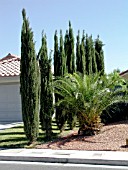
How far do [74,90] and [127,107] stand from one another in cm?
499

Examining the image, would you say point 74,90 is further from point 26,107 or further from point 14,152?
point 14,152

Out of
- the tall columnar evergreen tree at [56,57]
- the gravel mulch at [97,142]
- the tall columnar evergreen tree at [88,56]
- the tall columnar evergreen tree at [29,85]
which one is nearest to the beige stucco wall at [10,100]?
the tall columnar evergreen tree at [88,56]

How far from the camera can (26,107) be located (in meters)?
10.7

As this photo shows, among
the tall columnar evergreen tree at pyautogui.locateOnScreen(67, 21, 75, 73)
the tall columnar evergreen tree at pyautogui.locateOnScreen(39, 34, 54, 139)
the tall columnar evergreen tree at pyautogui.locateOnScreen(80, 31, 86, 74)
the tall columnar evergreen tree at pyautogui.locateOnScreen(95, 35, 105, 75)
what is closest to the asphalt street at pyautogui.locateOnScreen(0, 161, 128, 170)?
the tall columnar evergreen tree at pyautogui.locateOnScreen(39, 34, 54, 139)

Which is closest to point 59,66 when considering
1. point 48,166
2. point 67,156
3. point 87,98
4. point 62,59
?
point 62,59

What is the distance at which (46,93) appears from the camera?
11.8m

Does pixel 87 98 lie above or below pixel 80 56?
below

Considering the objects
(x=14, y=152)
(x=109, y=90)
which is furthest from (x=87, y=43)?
(x=14, y=152)

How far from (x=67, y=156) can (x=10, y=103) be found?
11762mm

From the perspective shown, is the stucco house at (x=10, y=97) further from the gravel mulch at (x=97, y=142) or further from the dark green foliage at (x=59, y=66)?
the gravel mulch at (x=97, y=142)

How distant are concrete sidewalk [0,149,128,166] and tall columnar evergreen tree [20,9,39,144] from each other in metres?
1.28

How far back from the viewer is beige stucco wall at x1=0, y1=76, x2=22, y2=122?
1958 cm

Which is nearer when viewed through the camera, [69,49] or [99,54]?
[69,49]

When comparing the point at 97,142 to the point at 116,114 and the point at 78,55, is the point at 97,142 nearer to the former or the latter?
the point at 116,114
